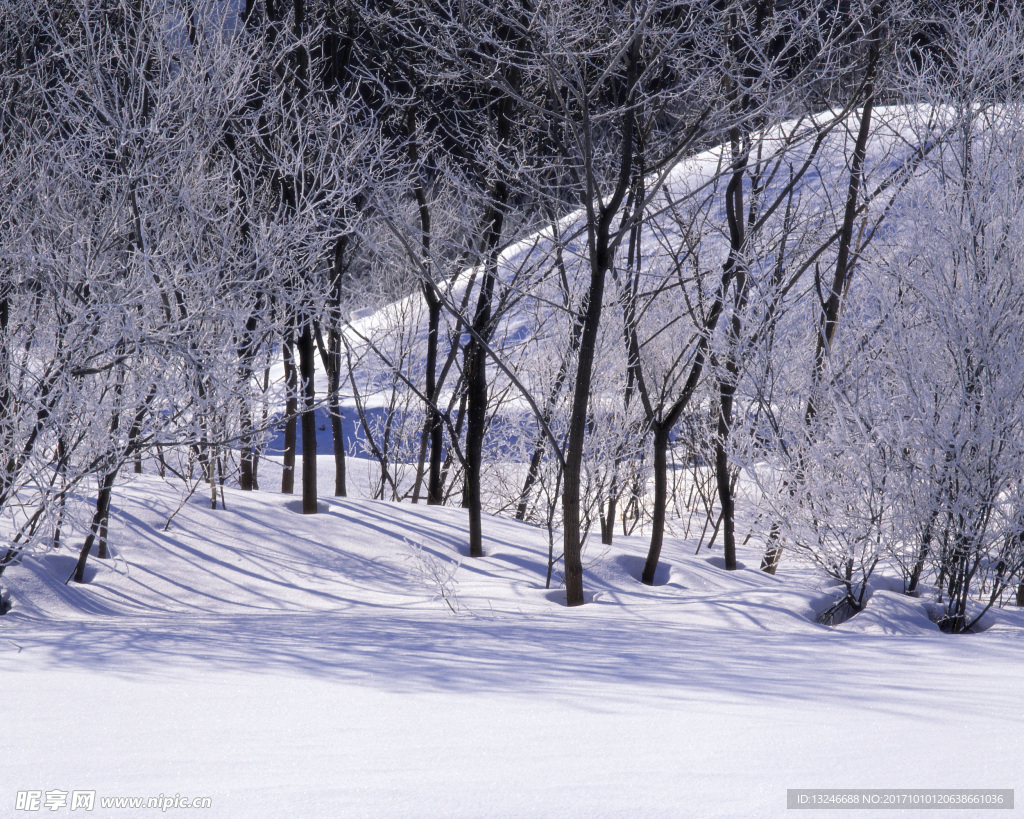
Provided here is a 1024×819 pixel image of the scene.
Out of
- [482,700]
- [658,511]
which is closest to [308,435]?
[658,511]

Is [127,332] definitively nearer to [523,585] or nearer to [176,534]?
[176,534]

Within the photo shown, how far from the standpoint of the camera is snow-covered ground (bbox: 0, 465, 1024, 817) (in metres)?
2.12

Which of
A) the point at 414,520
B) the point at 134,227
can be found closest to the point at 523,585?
the point at 414,520

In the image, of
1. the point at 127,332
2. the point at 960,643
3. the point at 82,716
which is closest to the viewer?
the point at 82,716

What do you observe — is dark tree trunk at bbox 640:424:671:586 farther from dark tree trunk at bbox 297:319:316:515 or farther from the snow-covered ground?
dark tree trunk at bbox 297:319:316:515

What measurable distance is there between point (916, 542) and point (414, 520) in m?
5.06

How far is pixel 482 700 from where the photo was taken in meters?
3.03

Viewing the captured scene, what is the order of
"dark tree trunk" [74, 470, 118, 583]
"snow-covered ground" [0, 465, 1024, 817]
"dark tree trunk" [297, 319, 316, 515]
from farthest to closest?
"dark tree trunk" [297, 319, 316, 515] < "dark tree trunk" [74, 470, 118, 583] < "snow-covered ground" [0, 465, 1024, 817]

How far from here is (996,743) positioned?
2365 millimetres

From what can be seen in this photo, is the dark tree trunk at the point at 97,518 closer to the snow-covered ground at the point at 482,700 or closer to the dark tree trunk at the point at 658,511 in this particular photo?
the snow-covered ground at the point at 482,700

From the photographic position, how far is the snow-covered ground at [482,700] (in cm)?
212

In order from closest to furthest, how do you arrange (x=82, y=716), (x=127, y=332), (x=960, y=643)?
(x=82, y=716) < (x=960, y=643) < (x=127, y=332)

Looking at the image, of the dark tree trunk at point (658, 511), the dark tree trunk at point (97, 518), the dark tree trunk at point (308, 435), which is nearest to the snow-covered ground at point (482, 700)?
the dark tree trunk at point (97, 518)

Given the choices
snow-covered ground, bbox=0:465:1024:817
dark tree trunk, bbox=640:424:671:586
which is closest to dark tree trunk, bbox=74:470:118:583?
snow-covered ground, bbox=0:465:1024:817
